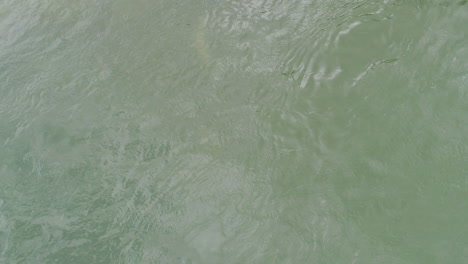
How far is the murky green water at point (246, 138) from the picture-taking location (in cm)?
210

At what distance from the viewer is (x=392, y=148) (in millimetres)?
2250

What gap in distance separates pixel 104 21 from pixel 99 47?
297 millimetres

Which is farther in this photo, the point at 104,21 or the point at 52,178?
the point at 104,21

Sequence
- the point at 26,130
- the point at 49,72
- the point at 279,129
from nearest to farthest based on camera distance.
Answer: the point at 279,129
the point at 26,130
the point at 49,72

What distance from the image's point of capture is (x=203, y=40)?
10.1ft

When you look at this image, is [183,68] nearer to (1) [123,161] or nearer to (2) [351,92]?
(1) [123,161]

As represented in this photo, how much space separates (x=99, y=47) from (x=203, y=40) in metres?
0.89

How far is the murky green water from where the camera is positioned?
6.89ft

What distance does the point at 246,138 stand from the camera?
252cm

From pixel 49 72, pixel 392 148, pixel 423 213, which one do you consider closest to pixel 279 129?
pixel 392 148

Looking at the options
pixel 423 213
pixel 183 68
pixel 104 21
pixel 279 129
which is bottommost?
pixel 423 213

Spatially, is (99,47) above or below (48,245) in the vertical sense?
above

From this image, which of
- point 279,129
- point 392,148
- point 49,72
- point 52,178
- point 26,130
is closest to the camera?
point 392,148

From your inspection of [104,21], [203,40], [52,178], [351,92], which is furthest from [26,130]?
[351,92]
